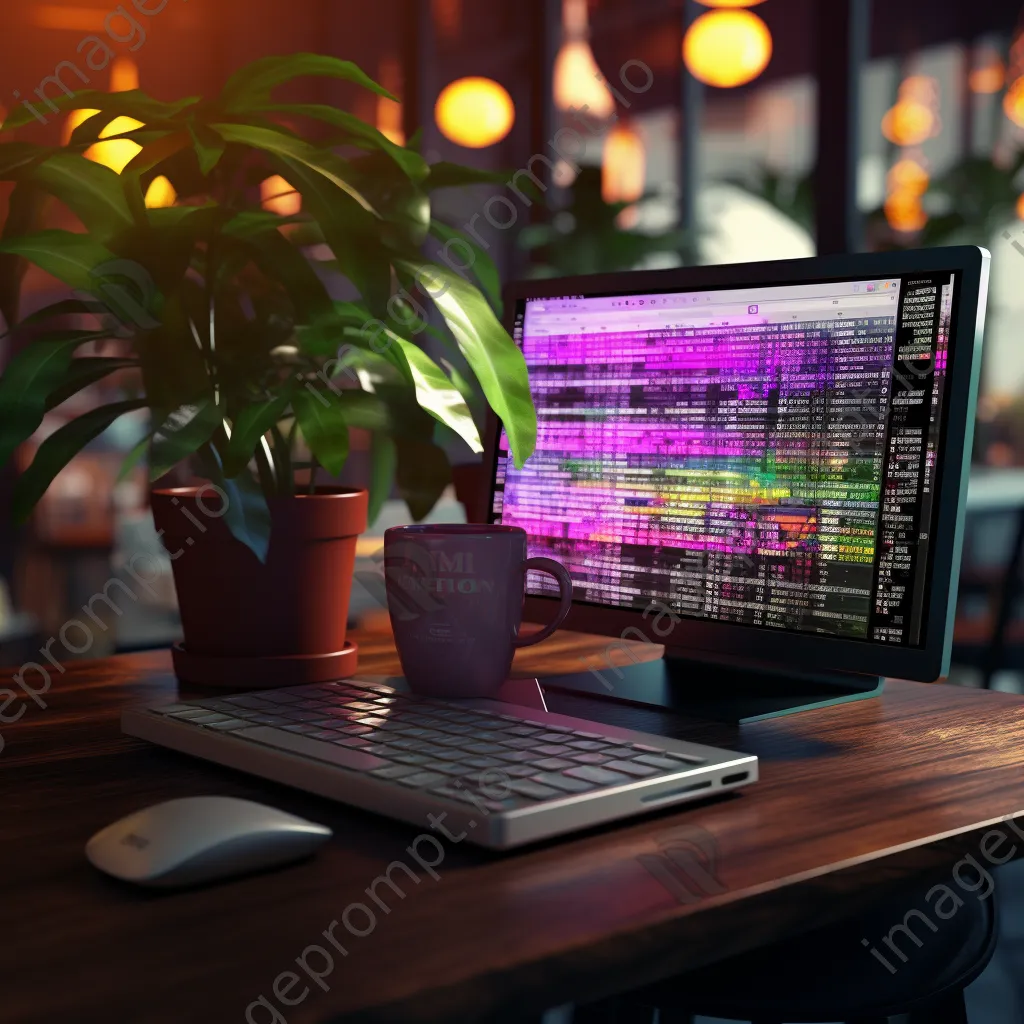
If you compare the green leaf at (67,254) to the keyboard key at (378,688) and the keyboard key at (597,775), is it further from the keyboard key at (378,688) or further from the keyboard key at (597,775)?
the keyboard key at (597,775)

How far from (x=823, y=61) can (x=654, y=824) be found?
2688mm

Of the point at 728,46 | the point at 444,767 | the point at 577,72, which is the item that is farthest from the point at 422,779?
the point at 577,72

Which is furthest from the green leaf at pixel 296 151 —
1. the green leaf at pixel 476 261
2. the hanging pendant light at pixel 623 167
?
the hanging pendant light at pixel 623 167

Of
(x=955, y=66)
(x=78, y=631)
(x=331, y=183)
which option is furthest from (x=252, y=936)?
(x=78, y=631)

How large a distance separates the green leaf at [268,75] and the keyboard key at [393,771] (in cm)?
63

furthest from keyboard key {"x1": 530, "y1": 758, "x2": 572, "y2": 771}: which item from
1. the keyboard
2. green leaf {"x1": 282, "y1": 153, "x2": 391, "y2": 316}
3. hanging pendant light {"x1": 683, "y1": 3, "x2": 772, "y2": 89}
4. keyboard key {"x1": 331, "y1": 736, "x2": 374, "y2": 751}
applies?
hanging pendant light {"x1": 683, "y1": 3, "x2": 772, "y2": 89}

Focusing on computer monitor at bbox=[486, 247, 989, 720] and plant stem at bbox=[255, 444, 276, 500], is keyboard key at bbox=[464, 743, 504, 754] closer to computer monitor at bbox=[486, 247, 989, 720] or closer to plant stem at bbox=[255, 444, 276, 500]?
computer monitor at bbox=[486, 247, 989, 720]

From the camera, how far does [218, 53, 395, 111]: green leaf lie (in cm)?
103

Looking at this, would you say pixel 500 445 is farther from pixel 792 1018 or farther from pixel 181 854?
pixel 181 854

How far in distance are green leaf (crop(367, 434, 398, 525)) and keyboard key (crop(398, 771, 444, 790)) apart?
506 mm

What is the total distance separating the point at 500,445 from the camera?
1.20 m

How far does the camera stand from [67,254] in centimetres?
97

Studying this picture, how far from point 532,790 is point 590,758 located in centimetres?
7

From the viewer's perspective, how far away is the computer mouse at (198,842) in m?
0.56
